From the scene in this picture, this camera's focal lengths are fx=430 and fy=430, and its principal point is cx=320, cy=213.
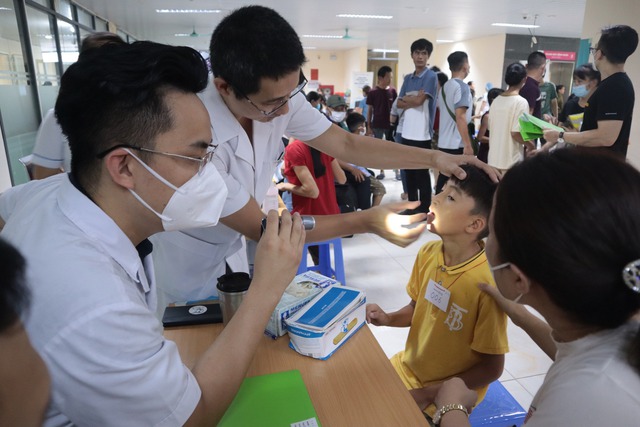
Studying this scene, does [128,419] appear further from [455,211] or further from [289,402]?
[455,211]

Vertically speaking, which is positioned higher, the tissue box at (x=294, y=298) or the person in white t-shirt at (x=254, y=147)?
the person in white t-shirt at (x=254, y=147)

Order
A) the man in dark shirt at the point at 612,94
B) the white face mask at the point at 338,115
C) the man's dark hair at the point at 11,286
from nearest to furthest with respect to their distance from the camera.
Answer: the man's dark hair at the point at 11,286, the man in dark shirt at the point at 612,94, the white face mask at the point at 338,115

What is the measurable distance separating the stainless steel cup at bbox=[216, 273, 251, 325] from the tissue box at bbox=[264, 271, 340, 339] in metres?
0.10

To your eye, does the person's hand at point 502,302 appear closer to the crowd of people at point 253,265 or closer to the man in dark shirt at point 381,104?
the crowd of people at point 253,265

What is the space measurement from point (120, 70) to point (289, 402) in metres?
0.74

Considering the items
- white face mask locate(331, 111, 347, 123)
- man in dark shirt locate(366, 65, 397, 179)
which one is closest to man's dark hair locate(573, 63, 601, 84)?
man in dark shirt locate(366, 65, 397, 179)

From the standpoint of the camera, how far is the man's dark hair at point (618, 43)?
2.62m

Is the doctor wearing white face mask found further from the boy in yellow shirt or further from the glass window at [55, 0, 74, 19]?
the glass window at [55, 0, 74, 19]

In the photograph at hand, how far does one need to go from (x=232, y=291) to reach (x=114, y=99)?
0.57 meters

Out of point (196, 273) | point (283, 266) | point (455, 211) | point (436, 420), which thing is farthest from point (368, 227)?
point (196, 273)

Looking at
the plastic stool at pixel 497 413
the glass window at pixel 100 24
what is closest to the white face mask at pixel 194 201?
the plastic stool at pixel 497 413

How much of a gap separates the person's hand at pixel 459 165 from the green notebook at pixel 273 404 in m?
0.85

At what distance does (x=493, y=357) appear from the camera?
1297mm

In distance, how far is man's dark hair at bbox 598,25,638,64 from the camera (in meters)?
2.62
